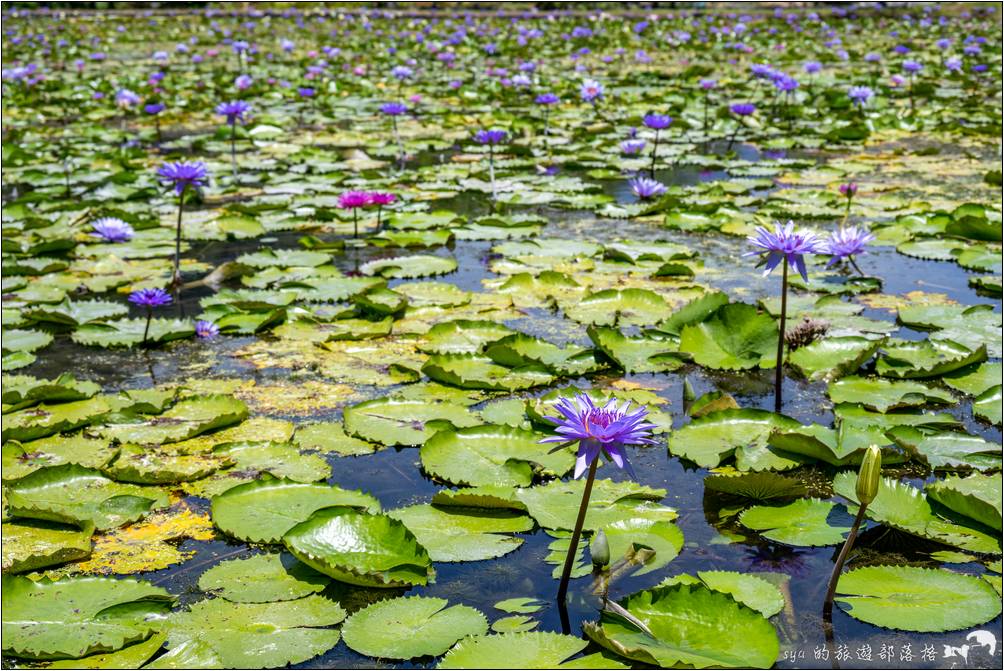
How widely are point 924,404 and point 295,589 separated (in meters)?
1.80

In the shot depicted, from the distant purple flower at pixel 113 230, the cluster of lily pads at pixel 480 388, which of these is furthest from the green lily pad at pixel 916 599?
the distant purple flower at pixel 113 230

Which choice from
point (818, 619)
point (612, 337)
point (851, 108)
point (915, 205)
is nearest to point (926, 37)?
point (851, 108)

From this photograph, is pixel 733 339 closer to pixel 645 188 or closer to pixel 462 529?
pixel 462 529

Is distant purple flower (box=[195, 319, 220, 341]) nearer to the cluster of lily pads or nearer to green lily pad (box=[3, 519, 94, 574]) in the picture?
the cluster of lily pads

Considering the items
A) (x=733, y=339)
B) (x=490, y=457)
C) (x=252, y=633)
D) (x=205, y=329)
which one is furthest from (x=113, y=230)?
(x=252, y=633)

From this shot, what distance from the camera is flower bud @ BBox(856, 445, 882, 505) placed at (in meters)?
1.53

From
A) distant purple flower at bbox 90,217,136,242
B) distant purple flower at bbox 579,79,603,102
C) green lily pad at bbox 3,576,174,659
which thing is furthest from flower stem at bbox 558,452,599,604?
distant purple flower at bbox 579,79,603,102

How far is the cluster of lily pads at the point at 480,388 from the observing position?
1755 mm

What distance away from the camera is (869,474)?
1540mm

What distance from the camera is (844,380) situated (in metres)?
2.79

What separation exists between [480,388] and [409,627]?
1.22m

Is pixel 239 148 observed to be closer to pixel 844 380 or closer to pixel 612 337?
pixel 612 337

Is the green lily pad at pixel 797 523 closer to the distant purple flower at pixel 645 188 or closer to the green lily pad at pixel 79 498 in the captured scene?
the green lily pad at pixel 79 498

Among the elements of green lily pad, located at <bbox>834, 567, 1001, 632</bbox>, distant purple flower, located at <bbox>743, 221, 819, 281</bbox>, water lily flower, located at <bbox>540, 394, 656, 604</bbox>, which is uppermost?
distant purple flower, located at <bbox>743, 221, 819, 281</bbox>
